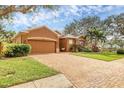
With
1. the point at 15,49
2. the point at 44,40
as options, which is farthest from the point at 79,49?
the point at 15,49

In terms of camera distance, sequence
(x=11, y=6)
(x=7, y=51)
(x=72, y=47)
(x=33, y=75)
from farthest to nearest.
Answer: (x=72, y=47) → (x=7, y=51) → (x=11, y=6) → (x=33, y=75)

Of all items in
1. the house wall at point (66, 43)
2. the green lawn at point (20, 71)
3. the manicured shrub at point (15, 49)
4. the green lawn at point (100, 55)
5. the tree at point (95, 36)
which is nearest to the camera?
the green lawn at point (20, 71)

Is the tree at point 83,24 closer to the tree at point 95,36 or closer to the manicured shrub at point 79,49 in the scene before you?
the tree at point 95,36

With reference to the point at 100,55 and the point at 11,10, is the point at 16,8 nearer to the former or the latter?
the point at 11,10

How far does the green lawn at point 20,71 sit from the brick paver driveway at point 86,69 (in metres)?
0.37

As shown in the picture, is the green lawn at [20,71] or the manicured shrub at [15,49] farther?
the manicured shrub at [15,49]

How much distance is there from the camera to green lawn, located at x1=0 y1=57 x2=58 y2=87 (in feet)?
18.8

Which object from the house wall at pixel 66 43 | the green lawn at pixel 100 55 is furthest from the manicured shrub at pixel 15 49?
the green lawn at pixel 100 55

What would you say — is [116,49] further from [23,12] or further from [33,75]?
[23,12]

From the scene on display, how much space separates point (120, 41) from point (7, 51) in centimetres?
413

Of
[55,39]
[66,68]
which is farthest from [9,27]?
[66,68]

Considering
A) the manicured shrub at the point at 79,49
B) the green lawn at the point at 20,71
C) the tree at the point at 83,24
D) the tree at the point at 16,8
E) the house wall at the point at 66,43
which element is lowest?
the green lawn at the point at 20,71

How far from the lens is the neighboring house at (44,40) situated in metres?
7.05

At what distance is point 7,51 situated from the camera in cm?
704
